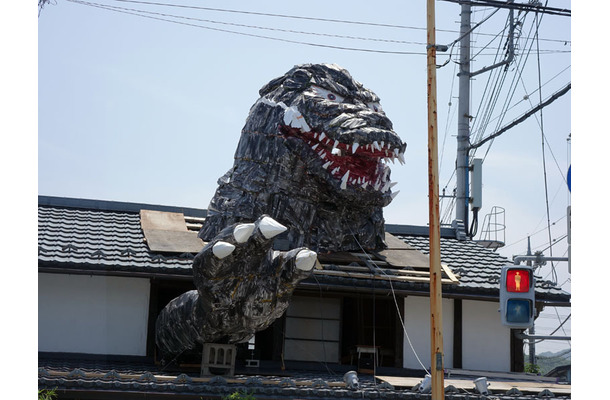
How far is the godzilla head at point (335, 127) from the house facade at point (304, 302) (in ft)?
4.17

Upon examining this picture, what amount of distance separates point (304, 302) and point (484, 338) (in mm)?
2657

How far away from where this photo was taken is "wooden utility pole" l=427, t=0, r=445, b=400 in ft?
26.4

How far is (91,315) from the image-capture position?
10.8m

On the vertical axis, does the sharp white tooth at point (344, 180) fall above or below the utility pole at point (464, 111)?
below

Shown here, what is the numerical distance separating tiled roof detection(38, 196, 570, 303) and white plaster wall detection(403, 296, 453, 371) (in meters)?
0.51

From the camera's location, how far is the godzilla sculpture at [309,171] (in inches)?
404

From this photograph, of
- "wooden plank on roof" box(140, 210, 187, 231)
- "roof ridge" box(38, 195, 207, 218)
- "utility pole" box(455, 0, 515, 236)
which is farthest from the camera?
"utility pole" box(455, 0, 515, 236)

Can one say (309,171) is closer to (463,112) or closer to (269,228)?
(269,228)

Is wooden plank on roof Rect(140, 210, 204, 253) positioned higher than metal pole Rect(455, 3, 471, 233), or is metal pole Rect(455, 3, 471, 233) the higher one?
metal pole Rect(455, 3, 471, 233)

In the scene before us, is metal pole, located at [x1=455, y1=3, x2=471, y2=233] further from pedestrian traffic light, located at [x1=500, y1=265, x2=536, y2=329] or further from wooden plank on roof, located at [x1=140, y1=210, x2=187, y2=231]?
pedestrian traffic light, located at [x1=500, y1=265, x2=536, y2=329]

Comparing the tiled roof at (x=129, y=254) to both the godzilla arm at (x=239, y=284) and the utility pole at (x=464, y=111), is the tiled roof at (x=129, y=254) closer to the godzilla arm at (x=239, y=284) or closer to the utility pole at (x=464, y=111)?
the godzilla arm at (x=239, y=284)

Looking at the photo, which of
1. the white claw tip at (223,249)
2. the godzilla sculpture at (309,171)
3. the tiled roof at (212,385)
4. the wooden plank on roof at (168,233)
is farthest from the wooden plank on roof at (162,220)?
the white claw tip at (223,249)

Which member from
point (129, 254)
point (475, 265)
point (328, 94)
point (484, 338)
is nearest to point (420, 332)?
point (484, 338)

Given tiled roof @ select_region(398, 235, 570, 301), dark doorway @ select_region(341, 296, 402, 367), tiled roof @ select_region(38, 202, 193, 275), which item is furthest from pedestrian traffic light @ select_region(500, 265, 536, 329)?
tiled roof @ select_region(38, 202, 193, 275)
